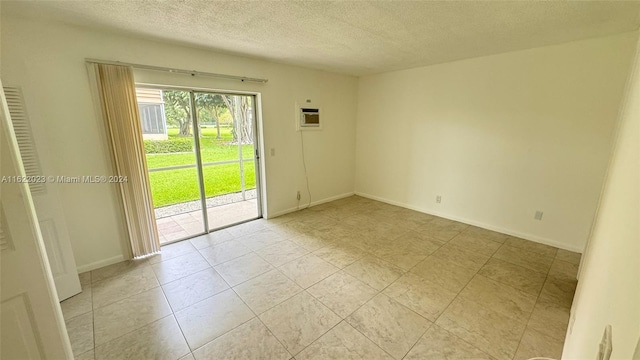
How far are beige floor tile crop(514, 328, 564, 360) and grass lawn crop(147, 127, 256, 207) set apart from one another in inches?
151

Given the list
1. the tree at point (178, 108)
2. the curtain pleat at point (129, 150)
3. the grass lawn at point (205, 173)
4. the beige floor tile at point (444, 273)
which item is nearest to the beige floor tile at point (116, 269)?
the curtain pleat at point (129, 150)

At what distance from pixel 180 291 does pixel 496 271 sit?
127 inches

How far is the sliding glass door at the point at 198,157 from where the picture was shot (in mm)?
3305

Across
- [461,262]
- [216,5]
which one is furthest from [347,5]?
[461,262]

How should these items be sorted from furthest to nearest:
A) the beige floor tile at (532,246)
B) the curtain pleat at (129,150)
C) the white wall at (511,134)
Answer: the beige floor tile at (532,246)
the white wall at (511,134)
the curtain pleat at (129,150)

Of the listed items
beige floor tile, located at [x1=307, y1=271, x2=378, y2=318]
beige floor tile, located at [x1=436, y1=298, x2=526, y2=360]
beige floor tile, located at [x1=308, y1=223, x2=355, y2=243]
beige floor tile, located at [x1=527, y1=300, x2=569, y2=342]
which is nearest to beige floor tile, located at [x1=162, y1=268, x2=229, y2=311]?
beige floor tile, located at [x1=307, y1=271, x2=378, y2=318]

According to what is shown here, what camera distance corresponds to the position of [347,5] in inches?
76.0

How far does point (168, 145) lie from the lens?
3717 mm

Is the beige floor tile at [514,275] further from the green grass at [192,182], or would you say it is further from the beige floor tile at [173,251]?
the green grass at [192,182]

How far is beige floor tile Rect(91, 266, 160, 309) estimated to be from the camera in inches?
87.7

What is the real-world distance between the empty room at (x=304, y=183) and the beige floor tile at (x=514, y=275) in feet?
0.07

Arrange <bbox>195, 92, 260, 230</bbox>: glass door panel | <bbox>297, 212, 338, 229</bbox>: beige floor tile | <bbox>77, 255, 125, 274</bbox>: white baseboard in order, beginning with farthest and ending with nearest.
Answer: <bbox>297, 212, 338, 229</bbox>: beige floor tile < <bbox>195, 92, 260, 230</bbox>: glass door panel < <bbox>77, 255, 125, 274</bbox>: white baseboard

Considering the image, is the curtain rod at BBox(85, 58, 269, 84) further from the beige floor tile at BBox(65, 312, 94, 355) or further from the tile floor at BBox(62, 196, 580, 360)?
the beige floor tile at BBox(65, 312, 94, 355)

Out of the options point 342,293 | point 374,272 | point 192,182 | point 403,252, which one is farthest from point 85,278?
point 403,252
